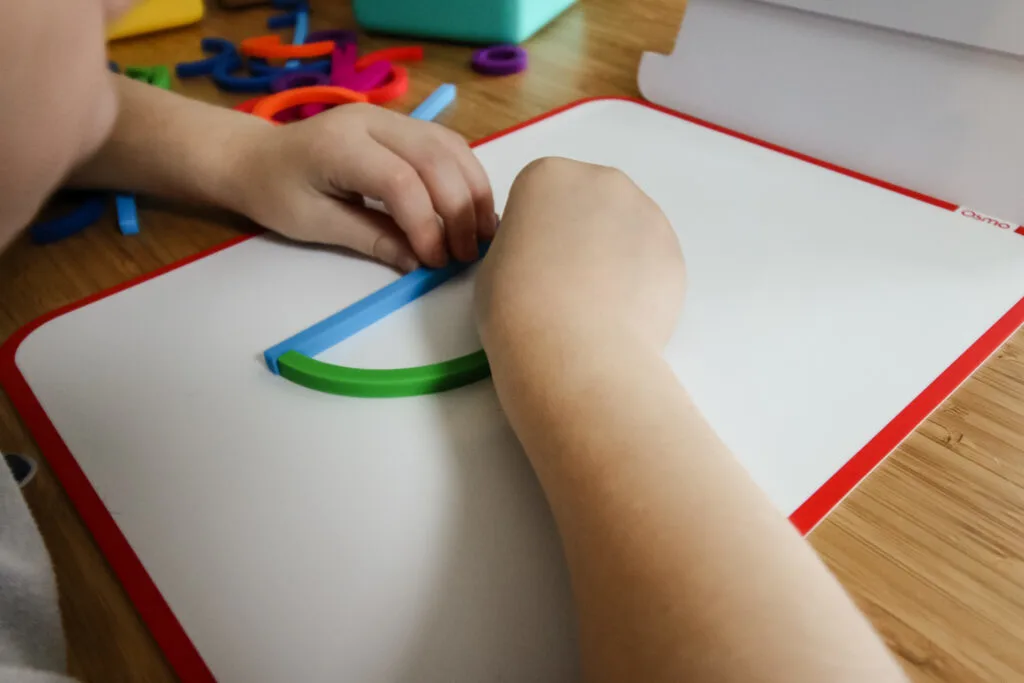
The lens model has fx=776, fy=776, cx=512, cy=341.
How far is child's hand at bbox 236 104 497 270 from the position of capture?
0.41 m

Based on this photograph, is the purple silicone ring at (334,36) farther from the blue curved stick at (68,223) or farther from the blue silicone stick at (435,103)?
the blue curved stick at (68,223)

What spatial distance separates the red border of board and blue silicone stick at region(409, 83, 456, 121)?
26 cm

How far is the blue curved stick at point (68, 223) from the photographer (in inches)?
18.1

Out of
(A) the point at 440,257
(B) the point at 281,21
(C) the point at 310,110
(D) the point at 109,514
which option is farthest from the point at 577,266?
(B) the point at 281,21

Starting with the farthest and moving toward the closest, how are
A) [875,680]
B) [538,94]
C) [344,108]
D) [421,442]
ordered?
[538,94] → [344,108] → [421,442] → [875,680]

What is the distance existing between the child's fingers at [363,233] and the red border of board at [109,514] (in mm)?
121

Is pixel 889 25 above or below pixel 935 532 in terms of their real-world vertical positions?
above

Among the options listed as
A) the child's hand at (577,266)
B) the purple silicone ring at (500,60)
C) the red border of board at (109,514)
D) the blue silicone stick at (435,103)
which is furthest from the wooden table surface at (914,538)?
the purple silicone ring at (500,60)

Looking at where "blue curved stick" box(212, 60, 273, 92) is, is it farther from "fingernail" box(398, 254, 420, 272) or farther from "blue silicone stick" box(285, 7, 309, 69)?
"fingernail" box(398, 254, 420, 272)

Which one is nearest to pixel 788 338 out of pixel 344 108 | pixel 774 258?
pixel 774 258

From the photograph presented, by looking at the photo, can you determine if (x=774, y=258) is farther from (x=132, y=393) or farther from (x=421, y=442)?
(x=132, y=393)

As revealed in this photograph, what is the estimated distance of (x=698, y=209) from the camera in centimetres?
46

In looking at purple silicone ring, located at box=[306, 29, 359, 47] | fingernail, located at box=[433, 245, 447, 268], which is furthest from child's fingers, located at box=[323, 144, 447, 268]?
purple silicone ring, located at box=[306, 29, 359, 47]

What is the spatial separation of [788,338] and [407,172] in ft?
0.69
